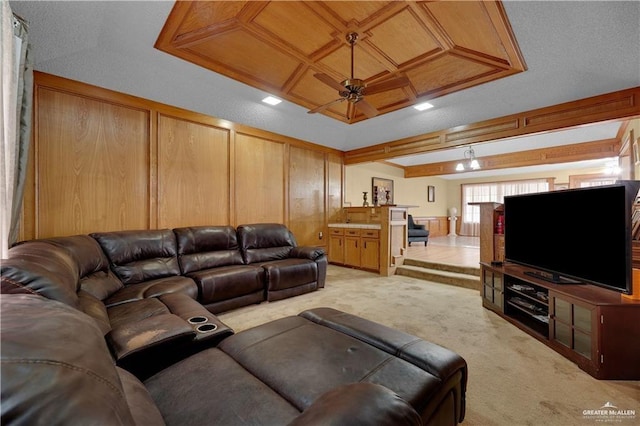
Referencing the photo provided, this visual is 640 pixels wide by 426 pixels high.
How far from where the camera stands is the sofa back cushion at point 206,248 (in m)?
3.28

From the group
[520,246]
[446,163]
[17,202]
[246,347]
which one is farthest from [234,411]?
[446,163]

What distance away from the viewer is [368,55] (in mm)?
3033

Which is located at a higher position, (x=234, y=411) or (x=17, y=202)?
(x=17, y=202)

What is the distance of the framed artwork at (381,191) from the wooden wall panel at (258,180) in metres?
2.97

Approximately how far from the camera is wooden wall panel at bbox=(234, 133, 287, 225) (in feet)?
14.4

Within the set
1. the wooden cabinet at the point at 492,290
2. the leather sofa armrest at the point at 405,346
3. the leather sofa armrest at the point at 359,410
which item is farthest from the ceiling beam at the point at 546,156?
the leather sofa armrest at the point at 359,410

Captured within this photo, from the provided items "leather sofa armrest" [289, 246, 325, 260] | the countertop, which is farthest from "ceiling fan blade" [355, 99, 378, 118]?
the countertop

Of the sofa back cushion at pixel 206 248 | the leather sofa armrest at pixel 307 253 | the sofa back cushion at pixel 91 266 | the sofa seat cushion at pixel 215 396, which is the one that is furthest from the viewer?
the leather sofa armrest at pixel 307 253

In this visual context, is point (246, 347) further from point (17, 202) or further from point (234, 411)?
point (17, 202)

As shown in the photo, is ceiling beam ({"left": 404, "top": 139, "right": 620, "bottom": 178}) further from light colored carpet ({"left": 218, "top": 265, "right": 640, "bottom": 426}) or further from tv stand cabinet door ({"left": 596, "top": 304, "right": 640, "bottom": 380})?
tv stand cabinet door ({"left": 596, "top": 304, "right": 640, "bottom": 380})

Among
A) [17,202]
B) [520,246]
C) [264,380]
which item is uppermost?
[17,202]

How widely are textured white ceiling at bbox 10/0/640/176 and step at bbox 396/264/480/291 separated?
2451mm

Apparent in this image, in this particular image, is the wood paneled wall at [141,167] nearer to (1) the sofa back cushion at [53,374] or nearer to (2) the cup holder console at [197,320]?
(2) the cup holder console at [197,320]

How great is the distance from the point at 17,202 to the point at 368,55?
3616 millimetres
